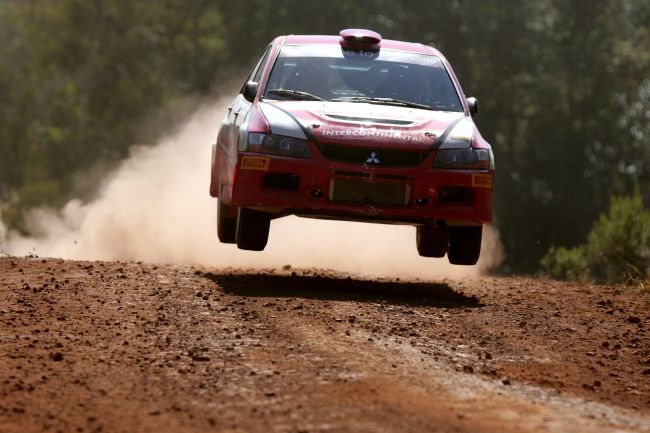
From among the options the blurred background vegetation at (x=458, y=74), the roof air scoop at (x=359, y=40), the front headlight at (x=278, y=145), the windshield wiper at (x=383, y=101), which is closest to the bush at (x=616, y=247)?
the roof air scoop at (x=359, y=40)

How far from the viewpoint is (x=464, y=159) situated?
36.1ft

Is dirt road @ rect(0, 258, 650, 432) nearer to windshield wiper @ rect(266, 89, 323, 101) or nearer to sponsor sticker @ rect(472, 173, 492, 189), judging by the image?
sponsor sticker @ rect(472, 173, 492, 189)

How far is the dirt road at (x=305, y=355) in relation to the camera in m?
6.54

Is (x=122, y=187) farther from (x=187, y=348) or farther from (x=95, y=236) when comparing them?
(x=187, y=348)

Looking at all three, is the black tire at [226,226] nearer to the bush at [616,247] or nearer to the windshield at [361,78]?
the windshield at [361,78]

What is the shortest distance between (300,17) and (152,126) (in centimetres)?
911

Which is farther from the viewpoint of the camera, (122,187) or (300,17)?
(300,17)

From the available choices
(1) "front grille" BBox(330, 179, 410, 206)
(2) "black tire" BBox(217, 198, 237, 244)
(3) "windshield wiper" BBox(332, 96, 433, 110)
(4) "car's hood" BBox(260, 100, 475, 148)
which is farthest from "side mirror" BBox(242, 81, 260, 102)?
(1) "front grille" BBox(330, 179, 410, 206)

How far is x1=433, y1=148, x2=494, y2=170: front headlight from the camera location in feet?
35.8

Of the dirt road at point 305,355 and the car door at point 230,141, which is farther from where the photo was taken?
the car door at point 230,141

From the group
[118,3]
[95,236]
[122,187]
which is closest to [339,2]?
[118,3]

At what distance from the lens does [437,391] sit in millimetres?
7129

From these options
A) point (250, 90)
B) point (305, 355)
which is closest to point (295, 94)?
point (250, 90)

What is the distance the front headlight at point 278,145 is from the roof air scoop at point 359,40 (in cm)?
185
